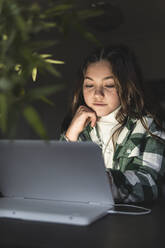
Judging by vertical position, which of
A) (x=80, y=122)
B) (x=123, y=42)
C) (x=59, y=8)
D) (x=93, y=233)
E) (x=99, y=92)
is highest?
(x=123, y=42)

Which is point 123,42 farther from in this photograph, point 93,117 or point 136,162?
point 136,162

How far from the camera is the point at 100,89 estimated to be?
70.2 inches

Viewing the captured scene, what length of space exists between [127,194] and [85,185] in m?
0.28

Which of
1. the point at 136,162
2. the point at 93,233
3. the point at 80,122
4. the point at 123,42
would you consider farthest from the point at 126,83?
the point at 123,42

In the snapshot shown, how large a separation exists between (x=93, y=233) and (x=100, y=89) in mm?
981

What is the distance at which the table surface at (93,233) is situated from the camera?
0.82 meters

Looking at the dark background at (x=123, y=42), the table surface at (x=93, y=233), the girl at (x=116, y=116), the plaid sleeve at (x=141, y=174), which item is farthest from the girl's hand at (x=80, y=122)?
the dark background at (x=123, y=42)

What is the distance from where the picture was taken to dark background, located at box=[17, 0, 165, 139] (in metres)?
3.98

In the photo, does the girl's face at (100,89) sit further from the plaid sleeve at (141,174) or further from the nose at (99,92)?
the plaid sleeve at (141,174)

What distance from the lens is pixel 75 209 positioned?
109cm

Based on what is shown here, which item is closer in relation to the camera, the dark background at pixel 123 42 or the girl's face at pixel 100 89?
the girl's face at pixel 100 89

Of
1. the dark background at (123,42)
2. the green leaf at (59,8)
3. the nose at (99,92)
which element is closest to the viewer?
the green leaf at (59,8)

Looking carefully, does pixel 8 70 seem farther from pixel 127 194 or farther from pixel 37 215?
pixel 127 194

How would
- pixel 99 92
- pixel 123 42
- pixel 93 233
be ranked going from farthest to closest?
pixel 123 42
pixel 99 92
pixel 93 233
